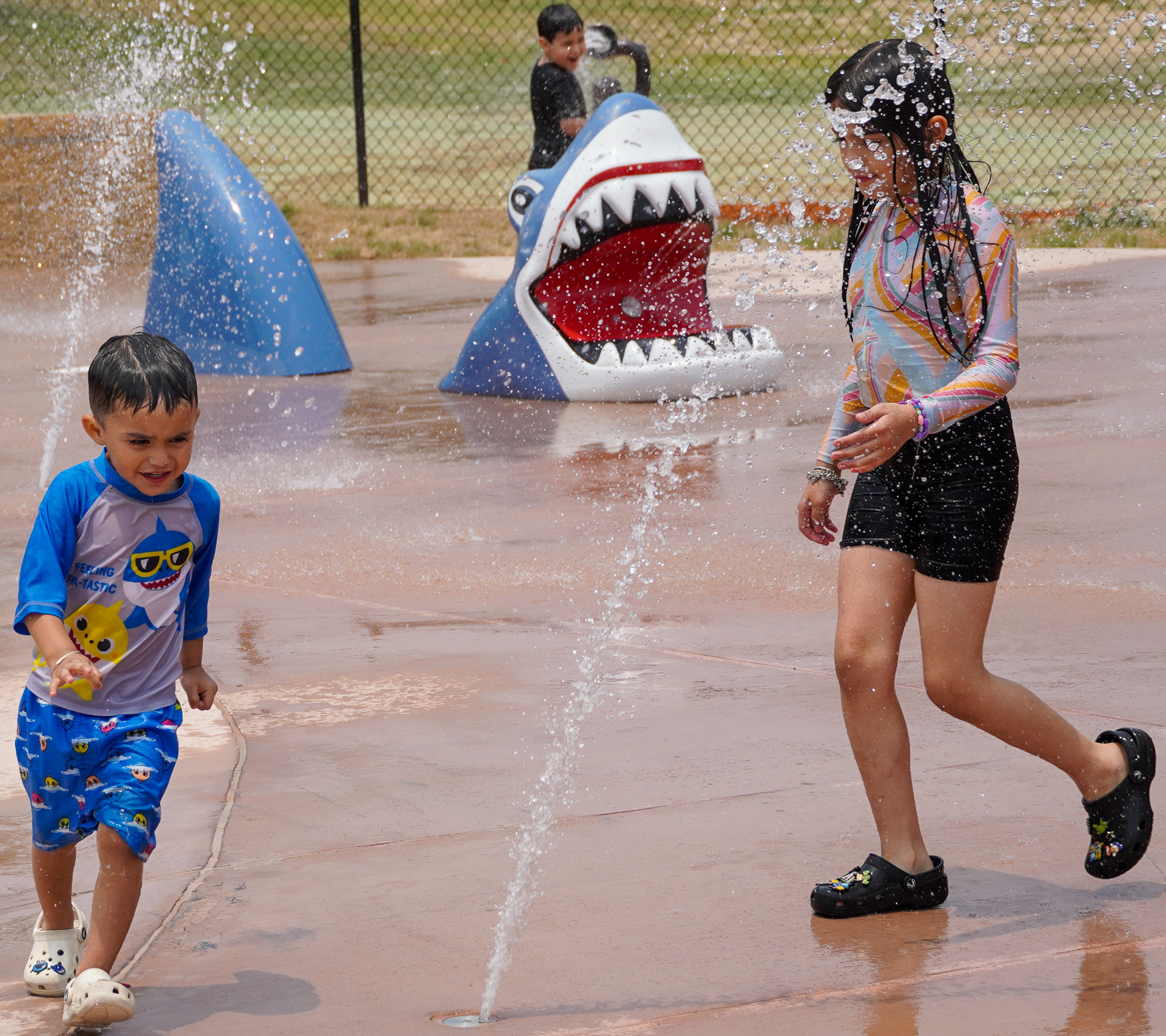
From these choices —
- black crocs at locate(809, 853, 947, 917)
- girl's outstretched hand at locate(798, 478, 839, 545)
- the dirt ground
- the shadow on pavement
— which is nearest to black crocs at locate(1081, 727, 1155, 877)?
black crocs at locate(809, 853, 947, 917)

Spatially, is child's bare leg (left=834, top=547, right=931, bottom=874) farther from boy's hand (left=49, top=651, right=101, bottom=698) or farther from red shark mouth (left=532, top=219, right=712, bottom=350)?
red shark mouth (left=532, top=219, right=712, bottom=350)

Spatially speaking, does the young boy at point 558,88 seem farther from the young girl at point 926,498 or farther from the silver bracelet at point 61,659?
the silver bracelet at point 61,659

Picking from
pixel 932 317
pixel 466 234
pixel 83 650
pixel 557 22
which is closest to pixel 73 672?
pixel 83 650

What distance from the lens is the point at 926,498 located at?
3189 millimetres

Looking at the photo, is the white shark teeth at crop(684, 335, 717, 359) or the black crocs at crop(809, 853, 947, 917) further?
the white shark teeth at crop(684, 335, 717, 359)

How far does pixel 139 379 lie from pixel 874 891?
156cm

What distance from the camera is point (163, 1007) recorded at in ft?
9.45

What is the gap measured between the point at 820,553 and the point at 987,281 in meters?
2.86

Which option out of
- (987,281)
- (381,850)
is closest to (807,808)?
(381,850)

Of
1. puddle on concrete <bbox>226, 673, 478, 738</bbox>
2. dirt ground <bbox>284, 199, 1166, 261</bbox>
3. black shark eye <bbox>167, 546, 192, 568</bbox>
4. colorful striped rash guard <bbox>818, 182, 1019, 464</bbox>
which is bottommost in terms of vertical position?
dirt ground <bbox>284, 199, 1166, 261</bbox>

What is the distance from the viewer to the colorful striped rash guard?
3.08m

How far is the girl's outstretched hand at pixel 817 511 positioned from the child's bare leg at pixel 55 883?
147cm

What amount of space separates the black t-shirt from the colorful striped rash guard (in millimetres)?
7194

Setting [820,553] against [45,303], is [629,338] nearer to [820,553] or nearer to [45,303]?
[820,553]
